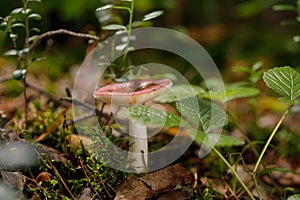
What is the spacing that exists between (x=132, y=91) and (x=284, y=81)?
354 millimetres

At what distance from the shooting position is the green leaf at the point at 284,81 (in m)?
0.91

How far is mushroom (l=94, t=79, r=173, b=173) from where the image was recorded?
95 centimetres

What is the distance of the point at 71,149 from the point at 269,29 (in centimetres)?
376

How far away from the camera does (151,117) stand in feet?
3.39

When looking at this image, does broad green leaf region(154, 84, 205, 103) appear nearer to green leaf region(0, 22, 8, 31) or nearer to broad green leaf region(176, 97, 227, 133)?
broad green leaf region(176, 97, 227, 133)

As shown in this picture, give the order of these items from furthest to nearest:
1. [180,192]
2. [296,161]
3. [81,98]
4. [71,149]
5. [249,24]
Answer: [249,24] → [296,161] → [81,98] → [71,149] → [180,192]

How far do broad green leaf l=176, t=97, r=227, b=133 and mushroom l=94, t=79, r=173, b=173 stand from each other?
64 millimetres

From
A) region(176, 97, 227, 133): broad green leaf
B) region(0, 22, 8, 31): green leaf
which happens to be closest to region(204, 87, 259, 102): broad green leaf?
region(176, 97, 227, 133): broad green leaf

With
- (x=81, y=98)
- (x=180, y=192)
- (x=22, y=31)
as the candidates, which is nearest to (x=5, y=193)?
(x=180, y=192)

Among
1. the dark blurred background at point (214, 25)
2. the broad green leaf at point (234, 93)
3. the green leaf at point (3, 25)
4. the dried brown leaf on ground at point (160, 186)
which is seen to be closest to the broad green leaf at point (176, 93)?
the broad green leaf at point (234, 93)

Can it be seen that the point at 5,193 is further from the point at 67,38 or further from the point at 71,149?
the point at 67,38

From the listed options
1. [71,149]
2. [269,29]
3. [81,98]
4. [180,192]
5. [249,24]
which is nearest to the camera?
[180,192]

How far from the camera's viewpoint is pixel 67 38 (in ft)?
13.6

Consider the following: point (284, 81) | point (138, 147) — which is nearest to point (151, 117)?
point (138, 147)
